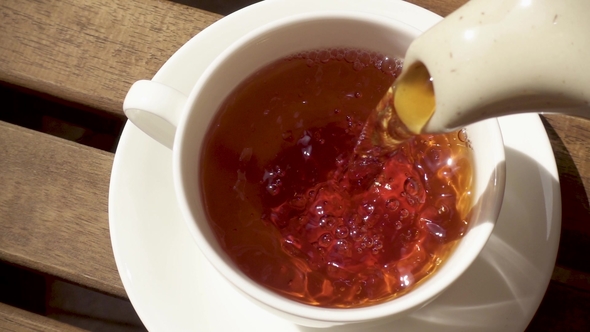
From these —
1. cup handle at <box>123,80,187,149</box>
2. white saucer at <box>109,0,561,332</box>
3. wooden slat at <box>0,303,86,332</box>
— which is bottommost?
wooden slat at <box>0,303,86,332</box>

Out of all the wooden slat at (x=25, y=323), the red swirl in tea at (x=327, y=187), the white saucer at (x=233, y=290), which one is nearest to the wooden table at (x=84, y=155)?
the wooden slat at (x=25, y=323)

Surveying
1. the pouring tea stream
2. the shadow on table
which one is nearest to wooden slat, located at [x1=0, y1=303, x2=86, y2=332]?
the shadow on table

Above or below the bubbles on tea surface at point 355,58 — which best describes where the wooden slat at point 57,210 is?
below

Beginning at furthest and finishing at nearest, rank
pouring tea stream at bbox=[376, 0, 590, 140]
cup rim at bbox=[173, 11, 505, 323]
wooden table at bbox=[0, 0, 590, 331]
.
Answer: wooden table at bbox=[0, 0, 590, 331], cup rim at bbox=[173, 11, 505, 323], pouring tea stream at bbox=[376, 0, 590, 140]

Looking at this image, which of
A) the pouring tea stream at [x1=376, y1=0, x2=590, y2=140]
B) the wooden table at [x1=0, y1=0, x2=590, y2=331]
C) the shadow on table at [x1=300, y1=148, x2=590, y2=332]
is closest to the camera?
the pouring tea stream at [x1=376, y1=0, x2=590, y2=140]

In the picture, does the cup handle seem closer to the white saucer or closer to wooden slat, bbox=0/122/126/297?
the white saucer

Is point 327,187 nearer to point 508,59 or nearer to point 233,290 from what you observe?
point 233,290

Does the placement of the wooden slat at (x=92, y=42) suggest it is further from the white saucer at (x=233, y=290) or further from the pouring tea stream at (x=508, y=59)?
the pouring tea stream at (x=508, y=59)

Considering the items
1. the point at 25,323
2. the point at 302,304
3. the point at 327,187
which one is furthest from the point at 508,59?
the point at 25,323
